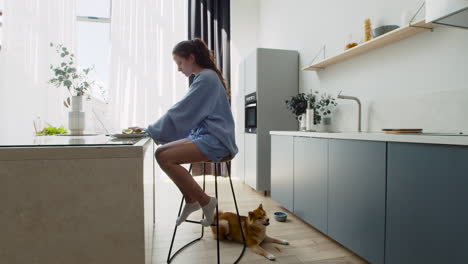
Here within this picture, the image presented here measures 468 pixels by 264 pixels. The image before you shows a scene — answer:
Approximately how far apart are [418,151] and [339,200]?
69 cm

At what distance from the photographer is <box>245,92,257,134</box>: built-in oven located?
3464 millimetres

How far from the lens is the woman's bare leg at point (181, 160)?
1.59 meters

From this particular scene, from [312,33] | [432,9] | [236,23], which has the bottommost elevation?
[432,9]

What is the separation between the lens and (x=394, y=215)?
55.8 inches

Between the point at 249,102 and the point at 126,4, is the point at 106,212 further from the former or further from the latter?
the point at 126,4

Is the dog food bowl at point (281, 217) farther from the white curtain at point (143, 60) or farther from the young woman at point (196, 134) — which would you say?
the white curtain at point (143, 60)

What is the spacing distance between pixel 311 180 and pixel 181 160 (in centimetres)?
110

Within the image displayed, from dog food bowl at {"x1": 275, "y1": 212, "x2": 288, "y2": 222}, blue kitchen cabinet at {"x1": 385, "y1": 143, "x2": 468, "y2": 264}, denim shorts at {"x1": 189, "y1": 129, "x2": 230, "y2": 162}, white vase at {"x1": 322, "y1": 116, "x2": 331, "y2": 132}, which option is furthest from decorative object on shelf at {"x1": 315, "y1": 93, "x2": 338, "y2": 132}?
denim shorts at {"x1": 189, "y1": 129, "x2": 230, "y2": 162}

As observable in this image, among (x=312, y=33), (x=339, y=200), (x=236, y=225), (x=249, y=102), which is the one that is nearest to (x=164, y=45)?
(x=249, y=102)

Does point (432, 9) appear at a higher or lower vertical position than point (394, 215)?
higher

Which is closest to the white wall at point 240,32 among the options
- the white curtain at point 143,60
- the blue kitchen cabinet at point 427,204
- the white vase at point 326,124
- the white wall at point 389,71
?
the white curtain at point 143,60

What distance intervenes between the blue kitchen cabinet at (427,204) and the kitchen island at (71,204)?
1177 mm

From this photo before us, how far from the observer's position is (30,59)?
409 centimetres

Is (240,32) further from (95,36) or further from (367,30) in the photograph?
(367,30)
